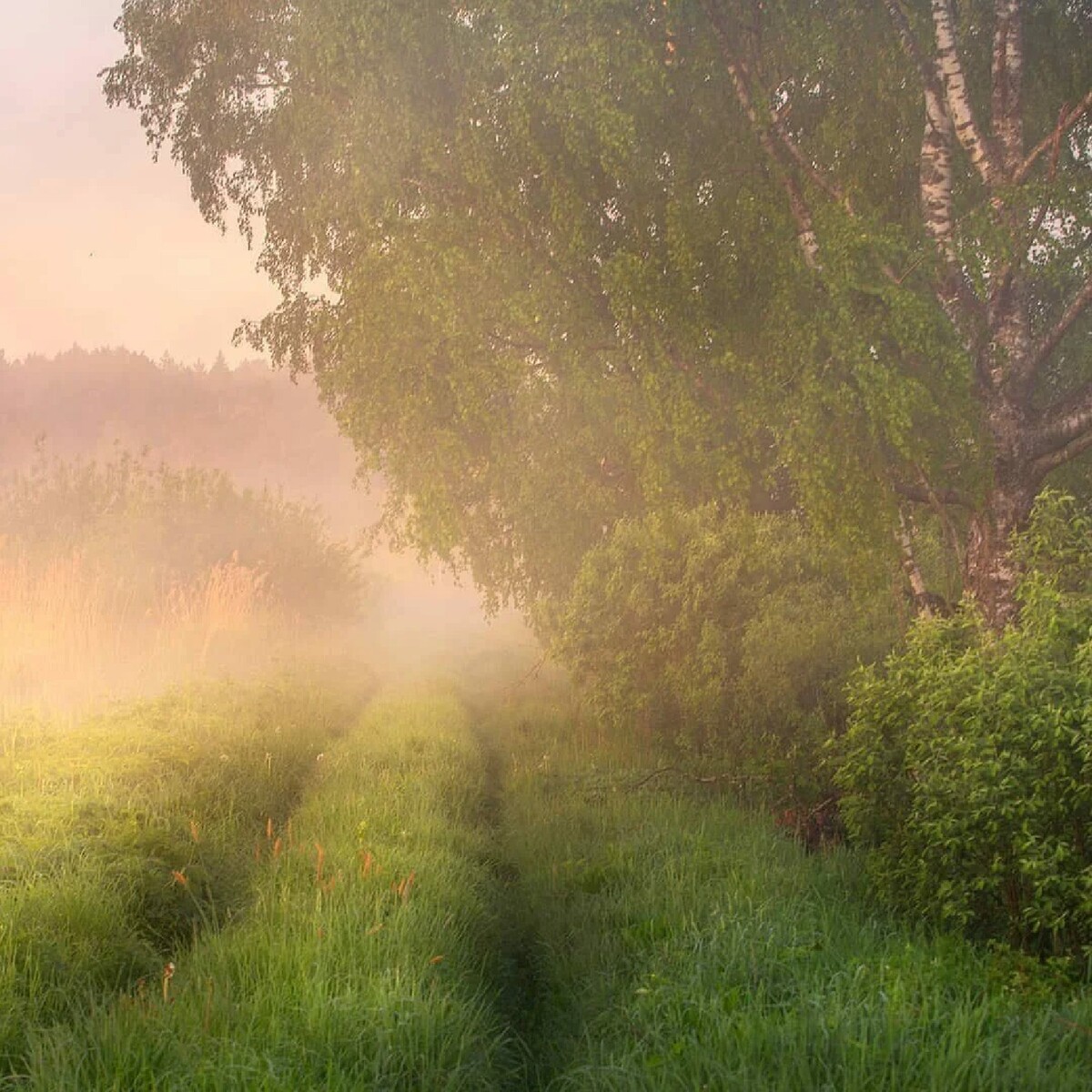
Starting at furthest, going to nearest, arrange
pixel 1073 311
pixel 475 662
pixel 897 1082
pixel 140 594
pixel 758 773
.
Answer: pixel 475 662 → pixel 140 594 → pixel 758 773 → pixel 1073 311 → pixel 897 1082

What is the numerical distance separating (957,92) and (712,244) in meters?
2.56

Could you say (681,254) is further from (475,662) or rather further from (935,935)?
(475,662)

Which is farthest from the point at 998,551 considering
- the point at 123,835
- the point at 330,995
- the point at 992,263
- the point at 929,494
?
the point at 123,835

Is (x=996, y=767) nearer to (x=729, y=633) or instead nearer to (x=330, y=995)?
(x=330, y=995)

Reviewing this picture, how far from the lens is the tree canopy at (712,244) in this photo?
826 cm

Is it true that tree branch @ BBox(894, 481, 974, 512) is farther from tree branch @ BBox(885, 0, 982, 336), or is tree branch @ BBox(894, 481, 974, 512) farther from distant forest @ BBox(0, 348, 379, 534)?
distant forest @ BBox(0, 348, 379, 534)

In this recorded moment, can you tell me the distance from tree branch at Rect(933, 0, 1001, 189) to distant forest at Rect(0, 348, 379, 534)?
218 ft

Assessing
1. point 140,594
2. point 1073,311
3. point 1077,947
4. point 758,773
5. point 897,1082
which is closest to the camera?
point 897,1082

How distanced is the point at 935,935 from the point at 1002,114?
7.73 m

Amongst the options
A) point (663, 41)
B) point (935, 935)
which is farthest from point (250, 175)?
point (935, 935)

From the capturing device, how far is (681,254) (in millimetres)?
9164

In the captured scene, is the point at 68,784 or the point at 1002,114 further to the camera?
the point at 1002,114

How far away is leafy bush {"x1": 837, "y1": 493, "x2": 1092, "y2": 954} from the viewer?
494cm

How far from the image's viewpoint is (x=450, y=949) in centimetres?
527
